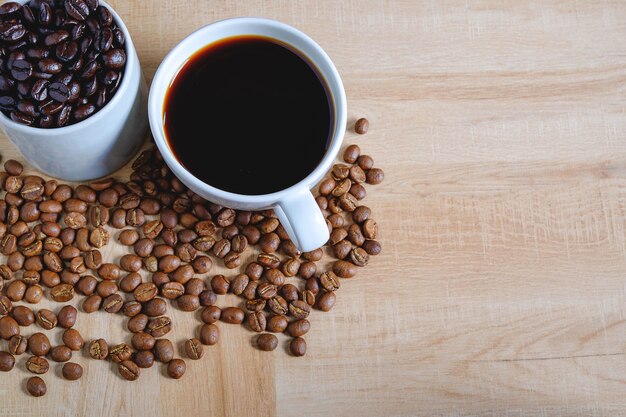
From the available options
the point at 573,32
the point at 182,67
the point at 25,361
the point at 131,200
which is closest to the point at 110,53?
the point at 182,67

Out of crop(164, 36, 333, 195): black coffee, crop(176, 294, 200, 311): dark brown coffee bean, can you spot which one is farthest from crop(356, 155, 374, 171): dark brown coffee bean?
crop(176, 294, 200, 311): dark brown coffee bean

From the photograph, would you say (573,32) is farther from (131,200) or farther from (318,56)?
(131,200)

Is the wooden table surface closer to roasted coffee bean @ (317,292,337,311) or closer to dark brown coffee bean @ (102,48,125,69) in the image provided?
roasted coffee bean @ (317,292,337,311)

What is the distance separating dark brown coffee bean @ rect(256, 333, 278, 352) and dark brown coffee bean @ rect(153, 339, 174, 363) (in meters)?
0.14

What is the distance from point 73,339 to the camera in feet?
3.63

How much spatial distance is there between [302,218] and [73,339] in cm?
44

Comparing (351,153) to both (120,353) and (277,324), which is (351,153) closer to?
(277,324)

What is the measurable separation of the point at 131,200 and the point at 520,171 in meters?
0.69

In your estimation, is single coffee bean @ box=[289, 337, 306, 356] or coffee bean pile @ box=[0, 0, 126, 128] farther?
single coffee bean @ box=[289, 337, 306, 356]

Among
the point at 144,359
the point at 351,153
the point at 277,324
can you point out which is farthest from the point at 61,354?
the point at 351,153

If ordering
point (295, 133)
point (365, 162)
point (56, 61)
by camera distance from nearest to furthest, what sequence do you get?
1. point (56, 61)
2. point (295, 133)
3. point (365, 162)

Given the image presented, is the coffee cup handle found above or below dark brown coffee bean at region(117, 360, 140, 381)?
above

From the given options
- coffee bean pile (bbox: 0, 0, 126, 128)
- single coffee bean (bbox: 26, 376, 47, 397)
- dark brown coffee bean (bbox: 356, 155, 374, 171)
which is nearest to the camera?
coffee bean pile (bbox: 0, 0, 126, 128)

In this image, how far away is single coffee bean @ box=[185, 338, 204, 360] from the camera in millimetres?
1119
